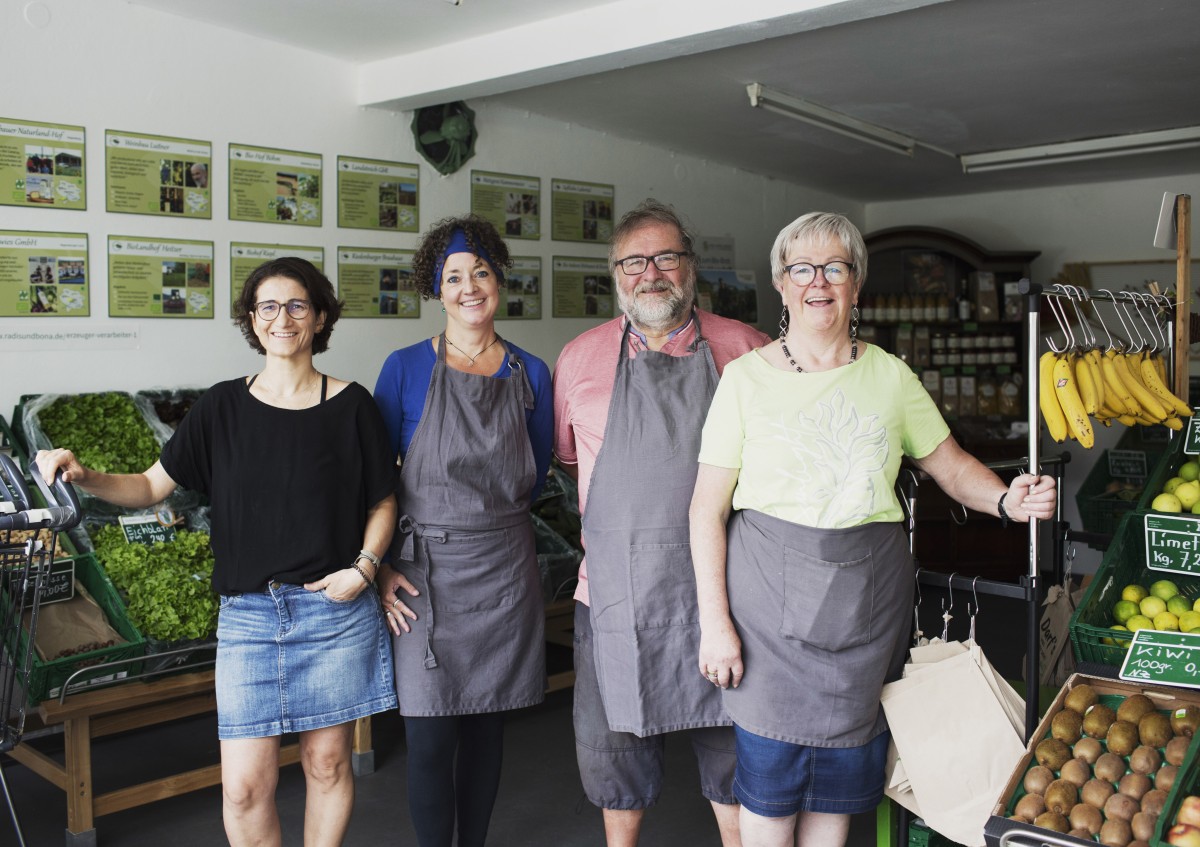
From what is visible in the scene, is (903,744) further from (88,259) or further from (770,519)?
(88,259)

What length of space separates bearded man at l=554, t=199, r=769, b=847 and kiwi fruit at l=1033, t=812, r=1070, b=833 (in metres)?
0.69

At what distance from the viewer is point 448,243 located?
2.64 meters

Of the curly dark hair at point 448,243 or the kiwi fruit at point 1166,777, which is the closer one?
the kiwi fruit at point 1166,777

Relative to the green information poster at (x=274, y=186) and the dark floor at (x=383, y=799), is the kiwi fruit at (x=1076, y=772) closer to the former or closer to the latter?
the dark floor at (x=383, y=799)

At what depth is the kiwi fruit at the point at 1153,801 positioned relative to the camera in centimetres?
192

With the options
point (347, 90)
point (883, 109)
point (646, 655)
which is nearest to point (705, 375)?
point (646, 655)

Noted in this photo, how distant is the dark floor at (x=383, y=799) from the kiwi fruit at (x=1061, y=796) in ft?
4.66

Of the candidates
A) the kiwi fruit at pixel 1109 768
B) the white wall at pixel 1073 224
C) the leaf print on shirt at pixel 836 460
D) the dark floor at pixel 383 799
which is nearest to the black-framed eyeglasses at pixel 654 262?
the leaf print on shirt at pixel 836 460

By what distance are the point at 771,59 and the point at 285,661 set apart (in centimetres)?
319

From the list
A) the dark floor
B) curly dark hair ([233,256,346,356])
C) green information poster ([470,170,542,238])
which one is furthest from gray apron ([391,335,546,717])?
green information poster ([470,170,542,238])

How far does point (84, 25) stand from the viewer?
3754 millimetres

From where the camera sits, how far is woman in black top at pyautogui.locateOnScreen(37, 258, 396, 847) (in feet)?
7.68

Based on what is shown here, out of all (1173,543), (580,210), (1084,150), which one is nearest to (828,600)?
→ (1173,543)

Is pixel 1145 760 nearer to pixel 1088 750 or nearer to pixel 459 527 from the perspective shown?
pixel 1088 750
